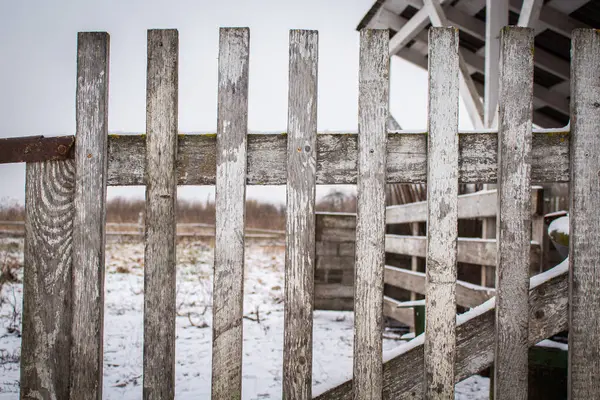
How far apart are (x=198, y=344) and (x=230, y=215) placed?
2.60m

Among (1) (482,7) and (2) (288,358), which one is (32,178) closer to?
(2) (288,358)

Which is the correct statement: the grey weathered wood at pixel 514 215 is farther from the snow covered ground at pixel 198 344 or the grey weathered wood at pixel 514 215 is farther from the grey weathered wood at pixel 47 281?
the grey weathered wood at pixel 47 281

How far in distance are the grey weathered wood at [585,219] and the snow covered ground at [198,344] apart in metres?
0.92

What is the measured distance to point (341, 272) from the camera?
550 centimetres

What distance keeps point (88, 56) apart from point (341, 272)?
453 cm

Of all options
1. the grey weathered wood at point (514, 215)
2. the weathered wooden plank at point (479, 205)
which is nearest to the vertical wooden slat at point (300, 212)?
the grey weathered wood at point (514, 215)

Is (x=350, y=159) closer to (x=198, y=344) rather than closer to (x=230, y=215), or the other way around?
(x=230, y=215)

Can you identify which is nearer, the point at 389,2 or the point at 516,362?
the point at 516,362

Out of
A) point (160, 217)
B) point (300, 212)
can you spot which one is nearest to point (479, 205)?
point (300, 212)

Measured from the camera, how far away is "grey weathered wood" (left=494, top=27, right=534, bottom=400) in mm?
1421

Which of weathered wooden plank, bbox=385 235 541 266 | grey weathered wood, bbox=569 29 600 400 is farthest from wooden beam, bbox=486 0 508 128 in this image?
grey weathered wood, bbox=569 29 600 400

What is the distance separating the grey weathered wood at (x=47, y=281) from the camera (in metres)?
1.49

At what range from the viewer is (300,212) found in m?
1.44

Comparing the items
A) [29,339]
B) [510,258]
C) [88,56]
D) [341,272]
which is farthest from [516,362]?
[341,272]
